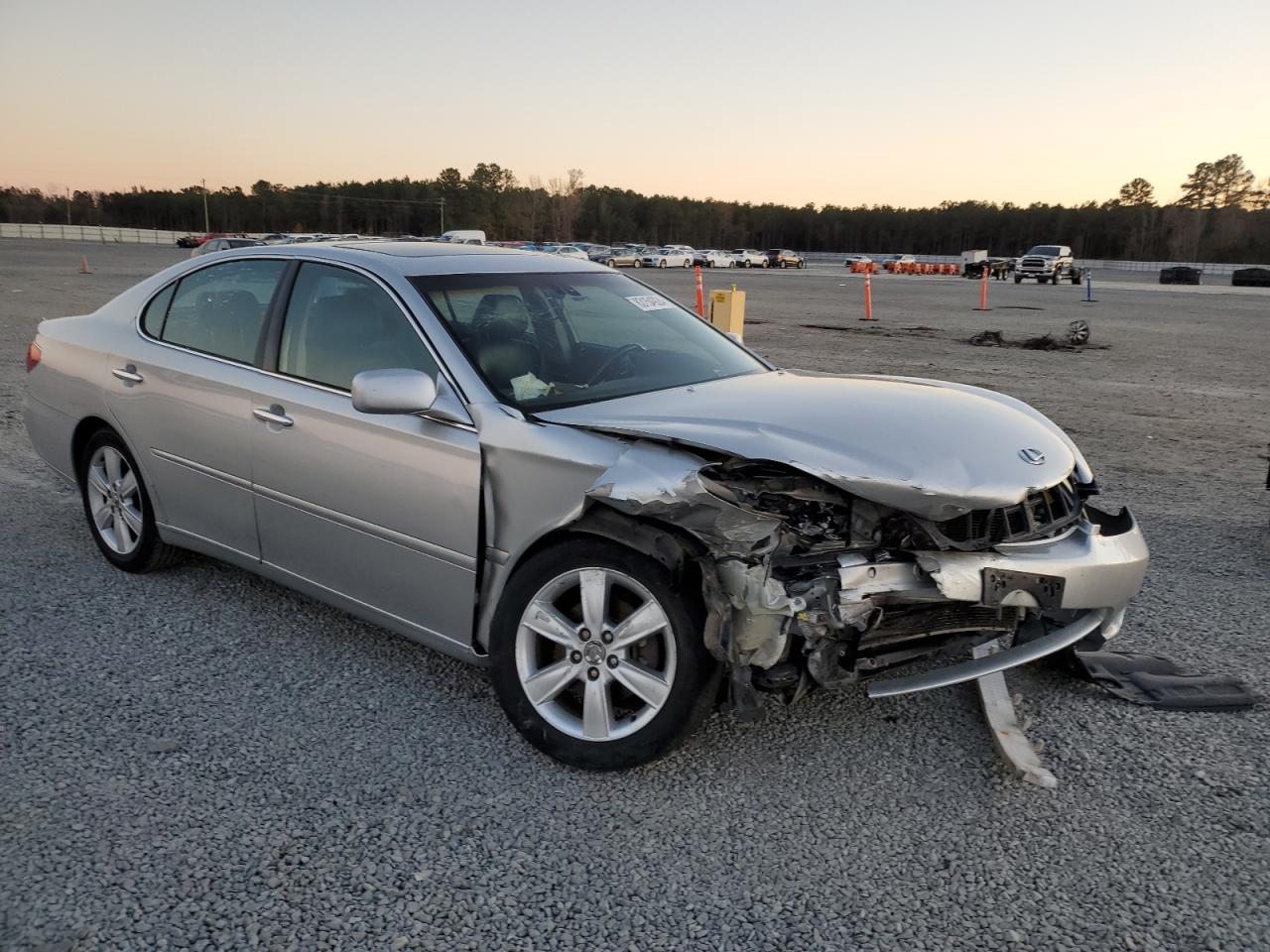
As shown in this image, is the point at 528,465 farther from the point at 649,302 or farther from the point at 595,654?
the point at 649,302

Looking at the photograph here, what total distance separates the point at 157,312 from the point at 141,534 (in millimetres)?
1069

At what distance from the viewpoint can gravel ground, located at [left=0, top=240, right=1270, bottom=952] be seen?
245cm

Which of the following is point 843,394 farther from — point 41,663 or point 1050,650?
point 41,663

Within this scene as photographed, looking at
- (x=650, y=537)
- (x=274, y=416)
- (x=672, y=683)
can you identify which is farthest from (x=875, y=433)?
(x=274, y=416)

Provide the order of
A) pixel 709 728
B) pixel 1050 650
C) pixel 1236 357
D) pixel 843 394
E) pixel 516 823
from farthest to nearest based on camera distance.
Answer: pixel 1236 357
pixel 843 394
pixel 709 728
pixel 1050 650
pixel 516 823

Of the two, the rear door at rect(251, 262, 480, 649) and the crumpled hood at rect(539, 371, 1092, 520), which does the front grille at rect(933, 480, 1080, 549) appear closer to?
the crumpled hood at rect(539, 371, 1092, 520)

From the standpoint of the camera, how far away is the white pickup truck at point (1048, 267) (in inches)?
1774

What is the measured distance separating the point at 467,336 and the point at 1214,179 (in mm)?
145485

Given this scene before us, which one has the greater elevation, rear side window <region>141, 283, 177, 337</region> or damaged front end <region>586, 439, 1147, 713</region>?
rear side window <region>141, 283, 177, 337</region>

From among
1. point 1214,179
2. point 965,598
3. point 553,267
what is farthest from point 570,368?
point 1214,179

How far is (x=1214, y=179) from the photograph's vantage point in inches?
4850

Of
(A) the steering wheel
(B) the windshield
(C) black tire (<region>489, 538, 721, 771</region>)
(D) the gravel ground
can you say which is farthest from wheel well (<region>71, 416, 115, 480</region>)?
(C) black tire (<region>489, 538, 721, 771</region>)

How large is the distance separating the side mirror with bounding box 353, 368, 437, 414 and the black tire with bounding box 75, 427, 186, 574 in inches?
77.6

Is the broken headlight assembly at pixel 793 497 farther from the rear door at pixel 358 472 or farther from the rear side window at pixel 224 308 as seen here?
the rear side window at pixel 224 308
